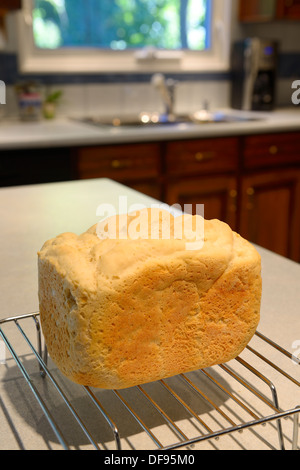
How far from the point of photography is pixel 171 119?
2994 millimetres

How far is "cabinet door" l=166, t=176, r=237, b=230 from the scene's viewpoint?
2.53 metres

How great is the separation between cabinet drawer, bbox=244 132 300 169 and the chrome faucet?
0.56 metres

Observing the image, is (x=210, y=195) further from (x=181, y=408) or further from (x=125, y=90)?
(x=181, y=408)

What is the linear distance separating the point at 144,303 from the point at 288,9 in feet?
9.42

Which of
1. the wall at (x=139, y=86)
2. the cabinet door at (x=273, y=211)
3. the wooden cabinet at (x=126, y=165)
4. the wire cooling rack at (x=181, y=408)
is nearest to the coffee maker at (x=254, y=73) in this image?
the wall at (x=139, y=86)

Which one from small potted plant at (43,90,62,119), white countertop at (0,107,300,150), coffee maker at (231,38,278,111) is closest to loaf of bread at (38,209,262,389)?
white countertop at (0,107,300,150)

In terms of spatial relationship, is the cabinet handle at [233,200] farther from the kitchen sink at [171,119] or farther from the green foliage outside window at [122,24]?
the green foliage outside window at [122,24]

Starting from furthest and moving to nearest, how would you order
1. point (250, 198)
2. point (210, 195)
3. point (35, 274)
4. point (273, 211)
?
point (273, 211), point (250, 198), point (210, 195), point (35, 274)

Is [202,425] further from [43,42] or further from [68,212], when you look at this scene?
[43,42]

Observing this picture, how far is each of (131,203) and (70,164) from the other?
1.01 meters

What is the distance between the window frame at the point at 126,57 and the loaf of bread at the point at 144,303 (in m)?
2.40

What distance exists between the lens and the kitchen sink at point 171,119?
2844 mm

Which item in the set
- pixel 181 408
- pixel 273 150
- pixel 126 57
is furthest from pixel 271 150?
pixel 181 408

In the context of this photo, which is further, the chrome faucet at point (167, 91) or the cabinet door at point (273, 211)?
the chrome faucet at point (167, 91)
